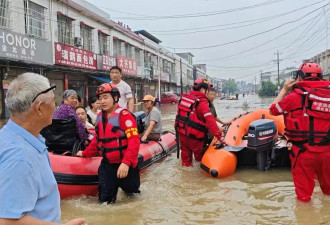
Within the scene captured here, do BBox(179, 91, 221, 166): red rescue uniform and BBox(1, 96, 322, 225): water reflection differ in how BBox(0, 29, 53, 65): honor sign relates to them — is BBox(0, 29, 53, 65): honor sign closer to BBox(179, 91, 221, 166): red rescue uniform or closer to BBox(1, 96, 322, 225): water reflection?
BBox(179, 91, 221, 166): red rescue uniform

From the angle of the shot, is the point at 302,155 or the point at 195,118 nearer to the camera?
the point at 302,155

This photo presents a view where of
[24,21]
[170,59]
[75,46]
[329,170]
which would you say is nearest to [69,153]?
[329,170]

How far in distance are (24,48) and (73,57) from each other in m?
3.79

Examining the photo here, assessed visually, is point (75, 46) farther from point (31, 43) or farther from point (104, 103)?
point (104, 103)

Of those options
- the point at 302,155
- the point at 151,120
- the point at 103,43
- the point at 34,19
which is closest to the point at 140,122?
the point at 151,120

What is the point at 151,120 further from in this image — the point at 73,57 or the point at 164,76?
the point at 164,76

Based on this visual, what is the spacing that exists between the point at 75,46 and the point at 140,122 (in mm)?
11923

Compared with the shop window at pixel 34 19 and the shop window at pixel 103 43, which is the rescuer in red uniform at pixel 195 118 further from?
the shop window at pixel 103 43

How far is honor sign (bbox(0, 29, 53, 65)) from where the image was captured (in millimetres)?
11391

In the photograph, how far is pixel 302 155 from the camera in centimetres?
366

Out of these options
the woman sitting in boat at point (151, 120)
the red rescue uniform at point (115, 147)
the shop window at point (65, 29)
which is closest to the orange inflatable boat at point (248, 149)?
the woman sitting in boat at point (151, 120)

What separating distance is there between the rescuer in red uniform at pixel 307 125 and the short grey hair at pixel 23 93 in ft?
9.78

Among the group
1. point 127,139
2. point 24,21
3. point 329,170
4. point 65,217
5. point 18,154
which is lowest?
point 65,217

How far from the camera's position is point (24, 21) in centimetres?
1348
